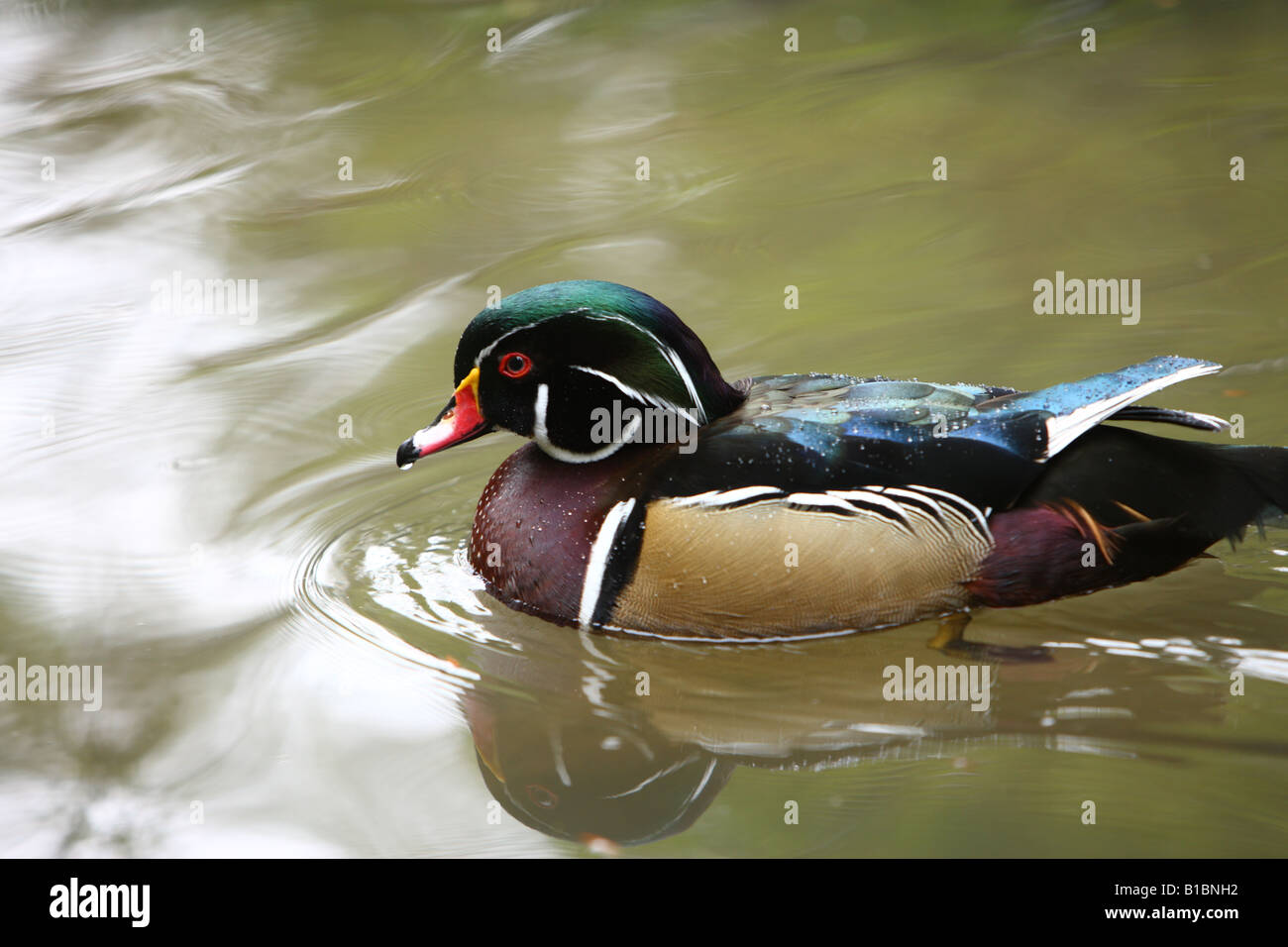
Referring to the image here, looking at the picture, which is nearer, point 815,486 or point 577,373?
point 815,486

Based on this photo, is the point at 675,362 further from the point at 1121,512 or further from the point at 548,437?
the point at 1121,512

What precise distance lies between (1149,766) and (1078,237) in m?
3.98

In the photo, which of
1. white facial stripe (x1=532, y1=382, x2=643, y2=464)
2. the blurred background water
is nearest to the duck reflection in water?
the blurred background water

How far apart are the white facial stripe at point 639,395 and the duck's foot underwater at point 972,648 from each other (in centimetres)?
101

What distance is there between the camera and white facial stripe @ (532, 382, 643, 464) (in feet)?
15.2

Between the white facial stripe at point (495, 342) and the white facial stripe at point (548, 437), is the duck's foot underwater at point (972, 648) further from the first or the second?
the white facial stripe at point (495, 342)

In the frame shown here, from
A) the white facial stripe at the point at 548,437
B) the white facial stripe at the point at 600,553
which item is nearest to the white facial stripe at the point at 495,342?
the white facial stripe at the point at 548,437

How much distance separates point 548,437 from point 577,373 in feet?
0.82

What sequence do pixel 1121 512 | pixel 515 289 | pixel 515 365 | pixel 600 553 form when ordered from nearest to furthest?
pixel 1121 512
pixel 600 553
pixel 515 365
pixel 515 289

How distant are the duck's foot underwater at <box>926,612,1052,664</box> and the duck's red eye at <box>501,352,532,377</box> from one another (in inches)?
60.3

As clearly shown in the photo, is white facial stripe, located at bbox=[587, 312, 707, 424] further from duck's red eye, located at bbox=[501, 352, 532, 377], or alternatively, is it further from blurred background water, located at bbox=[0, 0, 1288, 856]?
blurred background water, located at bbox=[0, 0, 1288, 856]

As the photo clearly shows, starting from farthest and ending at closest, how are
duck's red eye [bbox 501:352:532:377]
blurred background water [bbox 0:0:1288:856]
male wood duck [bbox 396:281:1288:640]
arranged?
duck's red eye [bbox 501:352:532:377] → male wood duck [bbox 396:281:1288:640] → blurred background water [bbox 0:0:1288:856]

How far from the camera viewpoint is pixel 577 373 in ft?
15.1

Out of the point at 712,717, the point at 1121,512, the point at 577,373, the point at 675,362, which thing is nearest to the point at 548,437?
the point at 577,373
